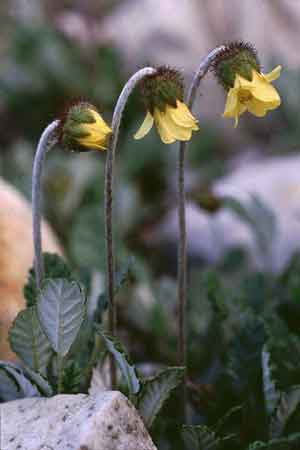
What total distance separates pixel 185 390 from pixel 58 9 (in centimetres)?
461

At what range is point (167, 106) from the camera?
1.75 m

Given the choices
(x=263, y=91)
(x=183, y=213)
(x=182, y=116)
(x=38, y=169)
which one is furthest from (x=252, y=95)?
(x=38, y=169)

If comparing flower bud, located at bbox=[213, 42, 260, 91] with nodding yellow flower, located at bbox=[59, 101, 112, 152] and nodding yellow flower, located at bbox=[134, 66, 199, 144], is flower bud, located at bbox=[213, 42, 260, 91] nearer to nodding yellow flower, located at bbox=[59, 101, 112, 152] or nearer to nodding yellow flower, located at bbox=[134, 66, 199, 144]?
nodding yellow flower, located at bbox=[134, 66, 199, 144]

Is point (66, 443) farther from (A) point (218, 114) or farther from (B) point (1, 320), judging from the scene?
(A) point (218, 114)

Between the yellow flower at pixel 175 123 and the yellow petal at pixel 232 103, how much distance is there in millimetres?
69

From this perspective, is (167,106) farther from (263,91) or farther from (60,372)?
(60,372)

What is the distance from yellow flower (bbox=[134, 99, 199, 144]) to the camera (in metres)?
1.71

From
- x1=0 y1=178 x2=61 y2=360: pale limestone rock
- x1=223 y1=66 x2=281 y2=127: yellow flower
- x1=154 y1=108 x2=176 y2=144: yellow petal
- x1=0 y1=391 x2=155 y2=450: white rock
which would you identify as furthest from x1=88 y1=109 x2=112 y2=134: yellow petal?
x1=0 y1=178 x2=61 y2=360: pale limestone rock

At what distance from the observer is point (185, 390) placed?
6.80ft

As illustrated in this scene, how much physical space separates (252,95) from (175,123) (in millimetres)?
172

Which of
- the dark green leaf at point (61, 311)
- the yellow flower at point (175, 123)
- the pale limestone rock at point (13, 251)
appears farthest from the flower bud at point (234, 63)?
the pale limestone rock at point (13, 251)

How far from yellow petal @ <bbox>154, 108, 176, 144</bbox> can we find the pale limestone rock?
0.87 metres

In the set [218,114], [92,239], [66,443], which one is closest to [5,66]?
[218,114]

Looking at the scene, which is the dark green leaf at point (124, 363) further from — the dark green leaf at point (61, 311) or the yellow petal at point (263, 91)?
the yellow petal at point (263, 91)
